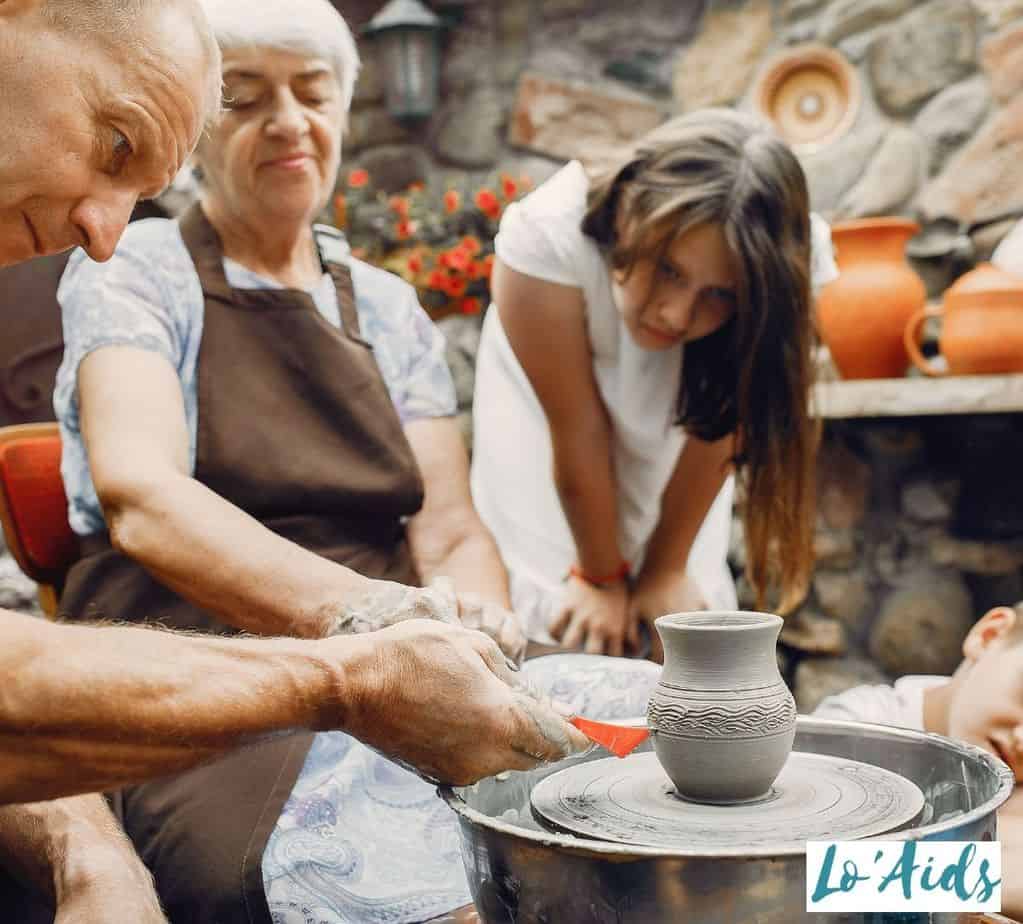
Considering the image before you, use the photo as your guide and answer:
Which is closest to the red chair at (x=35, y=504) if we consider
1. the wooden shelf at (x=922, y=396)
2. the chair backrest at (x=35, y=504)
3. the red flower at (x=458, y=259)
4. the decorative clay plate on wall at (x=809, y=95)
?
the chair backrest at (x=35, y=504)

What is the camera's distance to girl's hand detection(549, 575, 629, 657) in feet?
7.38

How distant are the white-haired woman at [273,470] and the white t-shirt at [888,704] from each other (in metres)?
0.62

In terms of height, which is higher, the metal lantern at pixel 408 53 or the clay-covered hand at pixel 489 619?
the metal lantern at pixel 408 53

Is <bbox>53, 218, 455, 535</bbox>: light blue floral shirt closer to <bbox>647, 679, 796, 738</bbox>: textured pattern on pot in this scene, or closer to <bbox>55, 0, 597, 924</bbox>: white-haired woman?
<bbox>55, 0, 597, 924</bbox>: white-haired woman

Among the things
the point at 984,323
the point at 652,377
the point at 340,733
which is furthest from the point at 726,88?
the point at 340,733

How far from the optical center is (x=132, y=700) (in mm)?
869

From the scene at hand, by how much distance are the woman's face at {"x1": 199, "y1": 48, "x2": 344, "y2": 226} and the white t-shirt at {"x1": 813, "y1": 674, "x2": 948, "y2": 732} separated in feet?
3.58

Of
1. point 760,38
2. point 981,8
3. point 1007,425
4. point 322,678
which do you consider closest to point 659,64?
point 760,38

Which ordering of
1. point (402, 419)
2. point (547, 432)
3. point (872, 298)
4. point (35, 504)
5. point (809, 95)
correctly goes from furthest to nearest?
point (809, 95), point (872, 298), point (547, 432), point (402, 419), point (35, 504)

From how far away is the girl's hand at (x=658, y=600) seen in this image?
227 centimetres

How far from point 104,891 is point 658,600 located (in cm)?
134

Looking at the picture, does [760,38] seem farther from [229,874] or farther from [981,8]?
[229,874]

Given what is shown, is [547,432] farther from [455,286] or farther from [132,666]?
[132,666]

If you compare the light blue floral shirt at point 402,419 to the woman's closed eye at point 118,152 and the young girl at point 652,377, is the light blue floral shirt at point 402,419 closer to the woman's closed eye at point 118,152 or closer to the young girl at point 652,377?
the young girl at point 652,377
